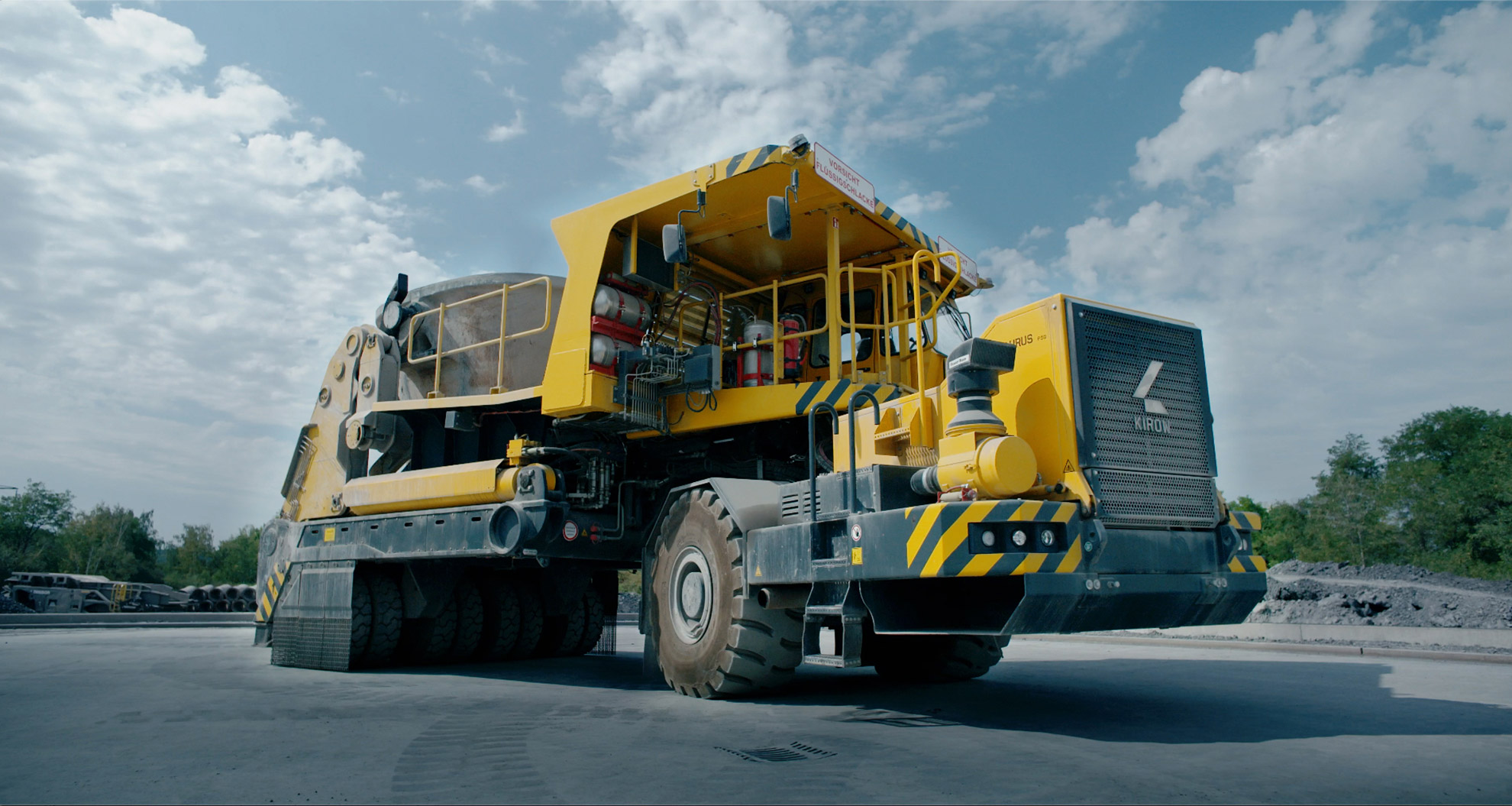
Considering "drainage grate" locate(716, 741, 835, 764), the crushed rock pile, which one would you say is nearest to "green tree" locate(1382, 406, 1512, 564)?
the crushed rock pile

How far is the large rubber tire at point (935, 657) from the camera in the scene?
765 centimetres

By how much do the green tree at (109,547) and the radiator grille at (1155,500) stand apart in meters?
67.0

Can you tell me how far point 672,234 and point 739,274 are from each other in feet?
5.96

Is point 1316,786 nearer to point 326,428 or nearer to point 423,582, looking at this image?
point 423,582

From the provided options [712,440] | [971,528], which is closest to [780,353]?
[712,440]

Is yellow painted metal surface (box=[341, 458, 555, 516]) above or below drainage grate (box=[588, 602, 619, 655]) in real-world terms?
above

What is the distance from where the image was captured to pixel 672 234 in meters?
6.81

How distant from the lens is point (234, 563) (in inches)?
2985

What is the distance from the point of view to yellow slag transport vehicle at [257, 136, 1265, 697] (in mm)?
5117

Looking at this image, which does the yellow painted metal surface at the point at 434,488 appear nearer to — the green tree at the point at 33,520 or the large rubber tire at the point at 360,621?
the large rubber tire at the point at 360,621

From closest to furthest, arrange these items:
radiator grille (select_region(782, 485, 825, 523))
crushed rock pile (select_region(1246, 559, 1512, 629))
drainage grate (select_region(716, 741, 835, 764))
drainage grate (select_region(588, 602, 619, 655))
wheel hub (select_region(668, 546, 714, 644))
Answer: drainage grate (select_region(716, 741, 835, 764)) < radiator grille (select_region(782, 485, 825, 523)) < wheel hub (select_region(668, 546, 714, 644)) < drainage grate (select_region(588, 602, 619, 655)) < crushed rock pile (select_region(1246, 559, 1512, 629))

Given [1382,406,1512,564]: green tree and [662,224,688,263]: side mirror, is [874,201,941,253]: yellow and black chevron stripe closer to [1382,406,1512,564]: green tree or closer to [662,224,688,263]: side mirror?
A: [662,224,688,263]: side mirror

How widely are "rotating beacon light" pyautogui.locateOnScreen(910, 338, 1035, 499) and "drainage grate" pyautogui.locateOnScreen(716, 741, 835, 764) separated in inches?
61.7

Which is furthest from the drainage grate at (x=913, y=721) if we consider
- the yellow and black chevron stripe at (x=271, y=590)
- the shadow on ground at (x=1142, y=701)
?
the yellow and black chevron stripe at (x=271, y=590)
